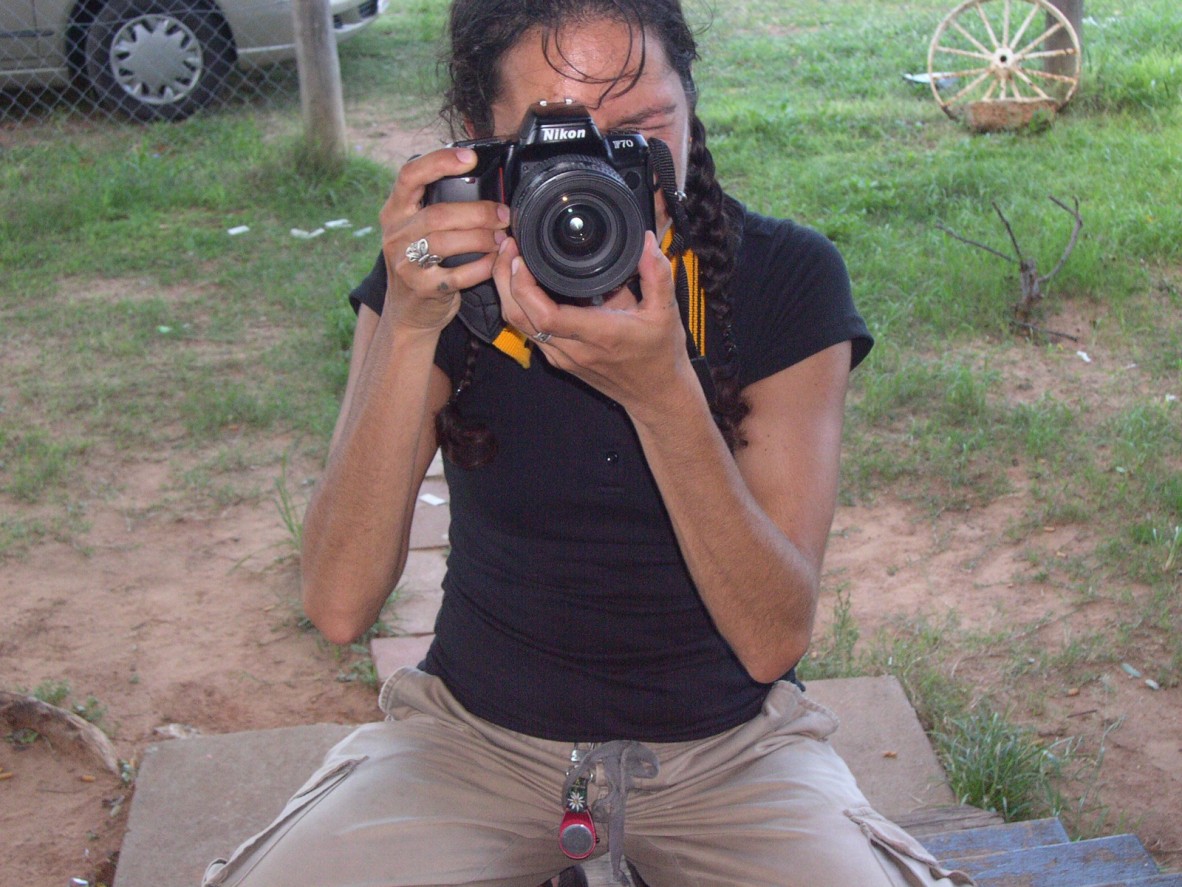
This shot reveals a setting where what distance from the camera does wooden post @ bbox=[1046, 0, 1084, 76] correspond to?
20.9 feet

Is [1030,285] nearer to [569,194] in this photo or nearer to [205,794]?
[205,794]

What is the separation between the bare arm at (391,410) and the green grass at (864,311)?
0.80 metres

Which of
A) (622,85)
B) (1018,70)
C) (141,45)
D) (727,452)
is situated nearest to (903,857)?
(727,452)

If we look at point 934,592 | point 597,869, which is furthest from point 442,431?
point 934,592

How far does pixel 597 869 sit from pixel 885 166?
483 cm

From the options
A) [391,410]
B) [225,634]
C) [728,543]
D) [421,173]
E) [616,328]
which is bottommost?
[225,634]

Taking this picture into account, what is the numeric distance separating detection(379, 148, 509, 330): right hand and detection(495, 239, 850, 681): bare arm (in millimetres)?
→ 53

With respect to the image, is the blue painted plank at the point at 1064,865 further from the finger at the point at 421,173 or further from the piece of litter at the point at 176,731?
the piece of litter at the point at 176,731

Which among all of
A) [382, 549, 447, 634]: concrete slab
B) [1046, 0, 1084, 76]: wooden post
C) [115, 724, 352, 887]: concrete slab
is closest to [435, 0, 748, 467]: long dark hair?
[115, 724, 352, 887]: concrete slab

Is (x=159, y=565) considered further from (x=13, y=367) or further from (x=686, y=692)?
(x=686, y=692)

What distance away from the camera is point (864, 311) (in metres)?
4.62

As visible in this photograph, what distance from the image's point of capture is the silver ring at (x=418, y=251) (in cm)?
156

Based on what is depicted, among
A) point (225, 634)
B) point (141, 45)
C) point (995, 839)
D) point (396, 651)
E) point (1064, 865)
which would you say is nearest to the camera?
point (1064, 865)

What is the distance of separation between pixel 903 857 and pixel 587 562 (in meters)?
0.53
